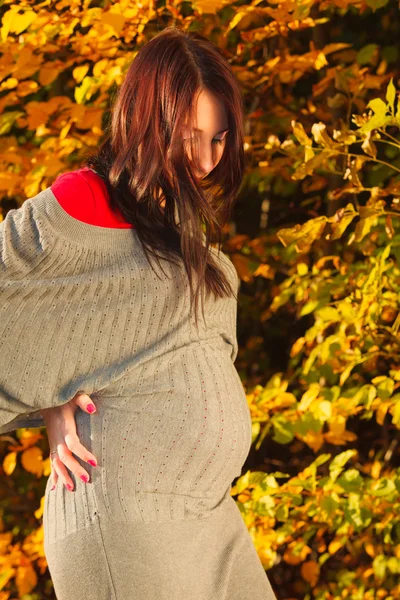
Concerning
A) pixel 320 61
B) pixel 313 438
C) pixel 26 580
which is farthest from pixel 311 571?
pixel 320 61

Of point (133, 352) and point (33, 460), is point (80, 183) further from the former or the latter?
point (33, 460)

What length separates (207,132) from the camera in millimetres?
1606

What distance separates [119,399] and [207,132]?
19.4 inches

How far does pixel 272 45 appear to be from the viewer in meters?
3.01

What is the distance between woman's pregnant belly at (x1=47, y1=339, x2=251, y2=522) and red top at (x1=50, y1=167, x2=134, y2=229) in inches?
10.0

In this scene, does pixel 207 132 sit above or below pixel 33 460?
above

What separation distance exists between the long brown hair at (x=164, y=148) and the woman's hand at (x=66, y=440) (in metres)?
0.27

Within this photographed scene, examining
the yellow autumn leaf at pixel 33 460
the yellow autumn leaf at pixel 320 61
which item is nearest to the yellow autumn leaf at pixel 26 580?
the yellow autumn leaf at pixel 33 460

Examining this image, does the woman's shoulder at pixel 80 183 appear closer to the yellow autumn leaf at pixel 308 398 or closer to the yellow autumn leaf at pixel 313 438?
the yellow autumn leaf at pixel 308 398

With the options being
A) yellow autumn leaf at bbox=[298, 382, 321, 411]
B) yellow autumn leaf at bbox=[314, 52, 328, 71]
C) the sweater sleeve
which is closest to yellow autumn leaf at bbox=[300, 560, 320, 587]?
yellow autumn leaf at bbox=[298, 382, 321, 411]

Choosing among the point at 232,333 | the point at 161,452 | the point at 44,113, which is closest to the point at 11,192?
the point at 44,113

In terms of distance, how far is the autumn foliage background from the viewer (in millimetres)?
2287

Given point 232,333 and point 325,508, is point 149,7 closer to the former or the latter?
point 232,333

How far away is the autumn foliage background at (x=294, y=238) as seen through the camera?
229 centimetres
